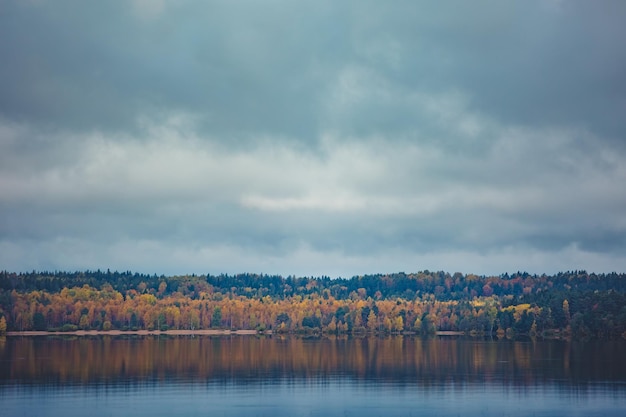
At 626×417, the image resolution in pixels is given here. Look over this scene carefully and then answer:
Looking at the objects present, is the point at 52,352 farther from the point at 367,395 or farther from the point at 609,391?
the point at 609,391

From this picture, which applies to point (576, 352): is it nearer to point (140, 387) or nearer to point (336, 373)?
point (336, 373)

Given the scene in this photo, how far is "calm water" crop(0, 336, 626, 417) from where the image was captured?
9475 centimetres

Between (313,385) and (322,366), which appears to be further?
(322,366)

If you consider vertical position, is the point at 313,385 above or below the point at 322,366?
above

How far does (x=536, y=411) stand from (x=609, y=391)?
2133cm

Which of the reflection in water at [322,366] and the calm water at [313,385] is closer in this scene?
the calm water at [313,385]

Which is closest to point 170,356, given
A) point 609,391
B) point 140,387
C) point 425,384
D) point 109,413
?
point 140,387

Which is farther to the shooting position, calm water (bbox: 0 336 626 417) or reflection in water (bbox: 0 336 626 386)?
reflection in water (bbox: 0 336 626 386)

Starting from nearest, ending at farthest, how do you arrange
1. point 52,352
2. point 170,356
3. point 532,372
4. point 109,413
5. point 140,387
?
point 109,413
point 140,387
point 532,372
point 170,356
point 52,352

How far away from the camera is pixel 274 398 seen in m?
105

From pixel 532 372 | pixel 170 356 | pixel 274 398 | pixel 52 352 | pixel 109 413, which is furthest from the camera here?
pixel 52 352

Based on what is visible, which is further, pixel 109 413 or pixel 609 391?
pixel 609 391

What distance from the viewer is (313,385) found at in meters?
122

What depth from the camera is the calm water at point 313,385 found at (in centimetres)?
9475
